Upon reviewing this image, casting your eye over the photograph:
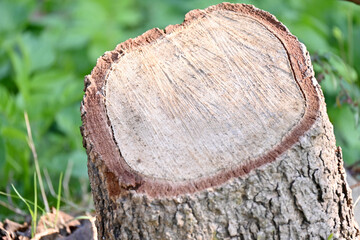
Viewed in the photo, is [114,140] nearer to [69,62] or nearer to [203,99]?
[203,99]

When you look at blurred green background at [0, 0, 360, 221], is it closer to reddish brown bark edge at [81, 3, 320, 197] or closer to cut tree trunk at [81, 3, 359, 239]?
reddish brown bark edge at [81, 3, 320, 197]

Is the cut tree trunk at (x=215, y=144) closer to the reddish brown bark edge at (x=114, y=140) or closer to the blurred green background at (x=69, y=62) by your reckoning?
the reddish brown bark edge at (x=114, y=140)

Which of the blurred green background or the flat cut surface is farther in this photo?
the blurred green background

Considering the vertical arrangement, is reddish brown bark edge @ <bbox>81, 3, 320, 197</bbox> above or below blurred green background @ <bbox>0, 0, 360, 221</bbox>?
below

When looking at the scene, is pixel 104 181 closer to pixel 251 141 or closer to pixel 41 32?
pixel 251 141

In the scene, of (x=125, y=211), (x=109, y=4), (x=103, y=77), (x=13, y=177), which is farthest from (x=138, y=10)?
(x=125, y=211)

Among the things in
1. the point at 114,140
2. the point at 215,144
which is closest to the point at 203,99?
the point at 215,144

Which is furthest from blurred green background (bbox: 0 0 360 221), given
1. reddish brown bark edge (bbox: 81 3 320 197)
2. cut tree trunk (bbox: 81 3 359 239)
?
cut tree trunk (bbox: 81 3 359 239)
